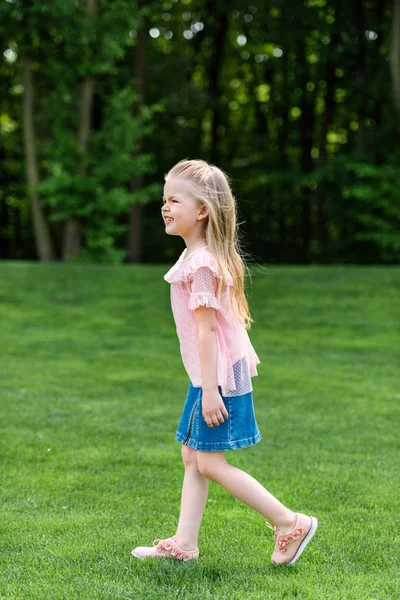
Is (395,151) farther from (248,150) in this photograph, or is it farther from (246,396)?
(246,396)

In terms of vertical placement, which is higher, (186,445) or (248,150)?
(248,150)

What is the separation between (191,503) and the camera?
319 cm

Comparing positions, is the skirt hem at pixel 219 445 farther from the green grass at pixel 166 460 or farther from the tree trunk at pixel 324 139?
the tree trunk at pixel 324 139

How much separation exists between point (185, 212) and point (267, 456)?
88.5 inches

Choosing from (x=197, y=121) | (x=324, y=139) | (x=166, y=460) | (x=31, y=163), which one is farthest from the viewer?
(x=197, y=121)

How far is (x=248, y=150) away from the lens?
98.8 feet

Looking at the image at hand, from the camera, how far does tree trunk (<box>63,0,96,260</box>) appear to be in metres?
19.1

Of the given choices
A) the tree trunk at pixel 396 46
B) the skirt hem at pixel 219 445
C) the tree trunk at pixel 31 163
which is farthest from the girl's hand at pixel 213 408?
the tree trunk at pixel 396 46

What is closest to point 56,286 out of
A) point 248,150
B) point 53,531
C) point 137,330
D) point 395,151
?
point 137,330

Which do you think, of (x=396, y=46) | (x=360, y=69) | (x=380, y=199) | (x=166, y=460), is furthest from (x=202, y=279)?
(x=360, y=69)

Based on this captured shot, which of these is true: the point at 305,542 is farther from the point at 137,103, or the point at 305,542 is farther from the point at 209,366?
the point at 137,103

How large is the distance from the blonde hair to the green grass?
1.02 m

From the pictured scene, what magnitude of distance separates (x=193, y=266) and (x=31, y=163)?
17126 mm

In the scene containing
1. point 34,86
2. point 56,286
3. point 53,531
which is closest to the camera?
point 53,531
